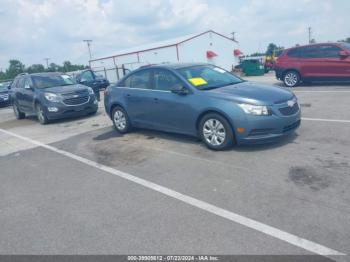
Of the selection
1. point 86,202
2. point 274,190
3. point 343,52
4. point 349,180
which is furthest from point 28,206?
point 343,52

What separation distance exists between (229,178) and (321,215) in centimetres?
150

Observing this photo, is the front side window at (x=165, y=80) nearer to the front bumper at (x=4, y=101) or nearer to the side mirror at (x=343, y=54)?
the side mirror at (x=343, y=54)

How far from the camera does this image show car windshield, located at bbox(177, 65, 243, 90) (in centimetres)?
657

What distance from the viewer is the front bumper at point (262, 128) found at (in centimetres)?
563

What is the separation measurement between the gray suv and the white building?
19.9 m

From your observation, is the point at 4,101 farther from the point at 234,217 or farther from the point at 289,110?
the point at 234,217

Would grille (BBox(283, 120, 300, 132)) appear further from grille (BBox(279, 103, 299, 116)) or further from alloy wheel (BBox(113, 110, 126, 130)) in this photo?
alloy wheel (BBox(113, 110, 126, 130))

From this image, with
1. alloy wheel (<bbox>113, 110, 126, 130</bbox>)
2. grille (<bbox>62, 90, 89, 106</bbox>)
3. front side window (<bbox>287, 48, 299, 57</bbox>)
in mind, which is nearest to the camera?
alloy wheel (<bbox>113, 110, 126, 130</bbox>)

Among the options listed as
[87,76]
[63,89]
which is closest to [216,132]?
[63,89]

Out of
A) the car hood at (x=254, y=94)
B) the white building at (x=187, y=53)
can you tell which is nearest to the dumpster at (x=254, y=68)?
the white building at (x=187, y=53)

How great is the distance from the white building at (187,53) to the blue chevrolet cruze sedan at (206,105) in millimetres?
25225

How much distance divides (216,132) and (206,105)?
1.71 ft

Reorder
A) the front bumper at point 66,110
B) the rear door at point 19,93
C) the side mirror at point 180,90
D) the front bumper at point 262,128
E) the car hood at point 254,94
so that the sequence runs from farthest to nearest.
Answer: the rear door at point 19,93, the front bumper at point 66,110, the side mirror at point 180,90, the car hood at point 254,94, the front bumper at point 262,128

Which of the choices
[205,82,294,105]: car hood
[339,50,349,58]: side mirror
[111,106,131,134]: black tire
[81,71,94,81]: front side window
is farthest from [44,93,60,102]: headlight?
[339,50,349,58]: side mirror
